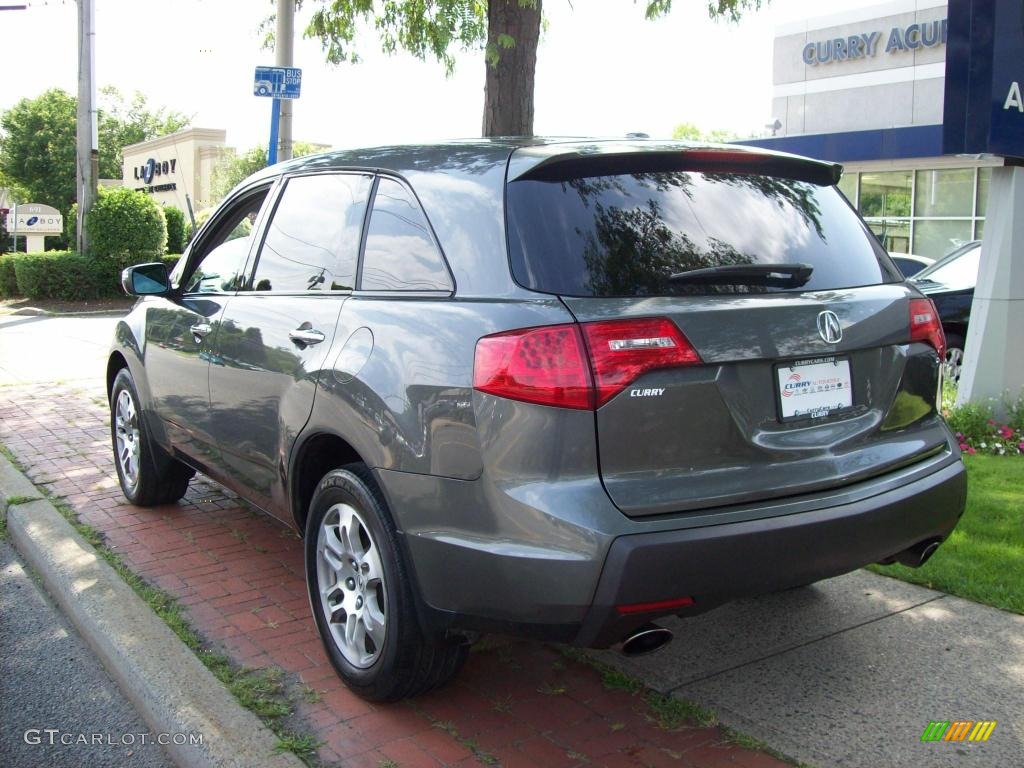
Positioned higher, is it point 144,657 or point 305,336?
point 305,336

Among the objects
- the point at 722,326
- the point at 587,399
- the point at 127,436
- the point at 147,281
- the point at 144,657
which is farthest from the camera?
the point at 127,436

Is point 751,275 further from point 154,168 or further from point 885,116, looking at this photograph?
point 154,168

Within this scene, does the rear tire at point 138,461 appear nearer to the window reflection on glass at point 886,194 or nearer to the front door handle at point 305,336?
the front door handle at point 305,336

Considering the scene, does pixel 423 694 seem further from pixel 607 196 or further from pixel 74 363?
pixel 74 363

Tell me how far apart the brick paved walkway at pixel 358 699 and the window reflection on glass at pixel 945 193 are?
24589mm

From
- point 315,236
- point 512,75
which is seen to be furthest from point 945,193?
point 315,236

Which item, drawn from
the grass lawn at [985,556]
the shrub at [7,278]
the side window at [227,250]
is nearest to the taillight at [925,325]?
the grass lawn at [985,556]

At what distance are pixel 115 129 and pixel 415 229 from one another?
88.4m

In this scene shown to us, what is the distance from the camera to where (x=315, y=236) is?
165 inches

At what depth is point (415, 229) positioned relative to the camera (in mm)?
3572

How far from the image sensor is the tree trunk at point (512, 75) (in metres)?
7.66

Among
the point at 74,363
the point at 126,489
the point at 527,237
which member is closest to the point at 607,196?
the point at 527,237

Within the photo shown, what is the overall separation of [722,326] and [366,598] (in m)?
1.52

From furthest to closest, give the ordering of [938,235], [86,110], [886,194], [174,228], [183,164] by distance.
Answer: [183,164]
[886,194]
[938,235]
[174,228]
[86,110]
